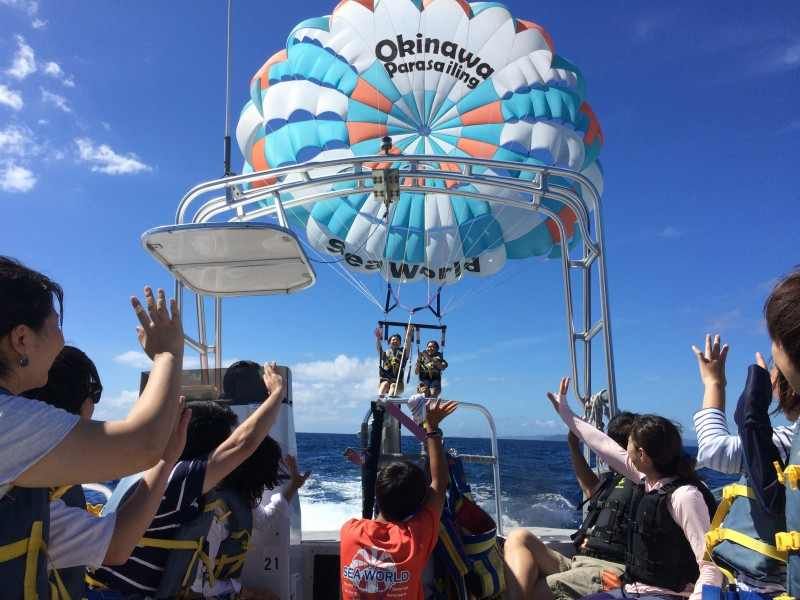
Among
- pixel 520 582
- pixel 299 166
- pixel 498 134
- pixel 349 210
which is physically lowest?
pixel 520 582

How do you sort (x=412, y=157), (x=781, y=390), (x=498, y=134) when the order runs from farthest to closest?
(x=498, y=134) < (x=412, y=157) < (x=781, y=390)

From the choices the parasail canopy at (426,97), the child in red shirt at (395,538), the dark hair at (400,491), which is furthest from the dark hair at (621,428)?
the parasail canopy at (426,97)

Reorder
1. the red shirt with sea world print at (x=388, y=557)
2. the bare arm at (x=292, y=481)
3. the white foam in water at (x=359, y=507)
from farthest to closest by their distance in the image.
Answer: the white foam in water at (x=359, y=507) → the bare arm at (x=292, y=481) → the red shirt with sea world print at (x=388, y=557)

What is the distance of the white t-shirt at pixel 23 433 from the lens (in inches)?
46.4

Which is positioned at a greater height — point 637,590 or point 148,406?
point 148,406

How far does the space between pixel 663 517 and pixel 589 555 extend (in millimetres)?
867

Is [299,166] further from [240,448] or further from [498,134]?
[498,134]

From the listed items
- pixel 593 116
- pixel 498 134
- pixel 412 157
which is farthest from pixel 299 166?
pixel 593 116

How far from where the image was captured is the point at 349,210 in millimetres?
10438

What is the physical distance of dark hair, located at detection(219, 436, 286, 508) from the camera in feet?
8.20

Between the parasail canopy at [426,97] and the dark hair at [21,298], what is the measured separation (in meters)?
6.88

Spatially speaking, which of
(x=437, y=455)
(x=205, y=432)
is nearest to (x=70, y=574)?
(x=205, y=432)

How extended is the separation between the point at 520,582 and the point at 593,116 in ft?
26.2

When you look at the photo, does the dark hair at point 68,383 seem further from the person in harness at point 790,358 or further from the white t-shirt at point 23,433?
the person in harness at point 790,358
